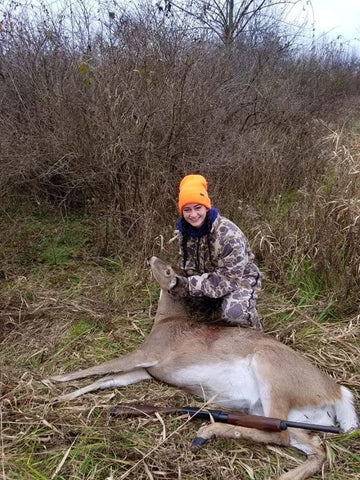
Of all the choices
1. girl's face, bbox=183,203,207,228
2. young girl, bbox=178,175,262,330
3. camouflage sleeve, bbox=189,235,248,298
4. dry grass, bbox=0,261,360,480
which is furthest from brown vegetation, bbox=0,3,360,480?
girl's face, bbox=183,203,207,228

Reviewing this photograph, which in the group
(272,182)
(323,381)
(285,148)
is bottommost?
(323,381)

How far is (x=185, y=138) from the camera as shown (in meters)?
6.07

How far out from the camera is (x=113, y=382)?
11.7 ft

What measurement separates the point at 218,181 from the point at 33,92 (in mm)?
2552

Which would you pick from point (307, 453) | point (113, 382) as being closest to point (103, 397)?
point (113, 382)

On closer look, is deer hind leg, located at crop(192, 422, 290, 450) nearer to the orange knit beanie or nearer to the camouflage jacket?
the camouflage jacket

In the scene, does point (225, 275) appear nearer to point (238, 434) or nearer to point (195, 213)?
point (195, 213)

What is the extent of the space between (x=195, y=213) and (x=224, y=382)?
1286 millimetres

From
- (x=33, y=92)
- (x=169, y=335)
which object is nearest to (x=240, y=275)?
(x=169, y=335)

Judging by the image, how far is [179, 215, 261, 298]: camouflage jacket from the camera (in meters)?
4.04

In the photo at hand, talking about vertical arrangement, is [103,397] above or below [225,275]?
below

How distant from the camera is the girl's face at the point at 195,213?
3949mm

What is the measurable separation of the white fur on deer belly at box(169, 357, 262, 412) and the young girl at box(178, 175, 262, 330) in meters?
0.65

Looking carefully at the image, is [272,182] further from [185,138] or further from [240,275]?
[240,275]
